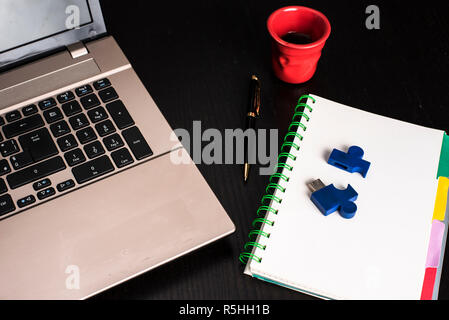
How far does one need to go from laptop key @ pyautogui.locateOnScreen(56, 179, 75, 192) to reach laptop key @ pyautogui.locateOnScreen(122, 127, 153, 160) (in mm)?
90

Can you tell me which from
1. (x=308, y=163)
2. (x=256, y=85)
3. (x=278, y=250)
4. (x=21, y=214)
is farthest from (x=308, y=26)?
(x=21, y=214)

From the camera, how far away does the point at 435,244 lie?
1.96 ft

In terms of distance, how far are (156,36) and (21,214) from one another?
1.34ft

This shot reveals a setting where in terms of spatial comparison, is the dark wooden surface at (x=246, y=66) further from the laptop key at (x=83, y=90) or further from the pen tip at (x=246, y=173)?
the laptop key at (x=83, y=90)

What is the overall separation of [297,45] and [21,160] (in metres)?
0.41

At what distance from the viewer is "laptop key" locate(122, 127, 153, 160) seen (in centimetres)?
64

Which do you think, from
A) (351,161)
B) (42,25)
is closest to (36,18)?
(42,25)

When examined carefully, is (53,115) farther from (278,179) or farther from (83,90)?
(278,179)

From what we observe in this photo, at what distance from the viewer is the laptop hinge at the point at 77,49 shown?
735mm

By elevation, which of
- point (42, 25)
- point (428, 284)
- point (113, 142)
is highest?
point (42, 25)

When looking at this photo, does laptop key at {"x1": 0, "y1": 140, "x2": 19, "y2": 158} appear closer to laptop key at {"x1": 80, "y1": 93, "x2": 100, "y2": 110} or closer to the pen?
laptop key at {"x1": 80, "y1": 93, "x2": 100, "y2": 110}
